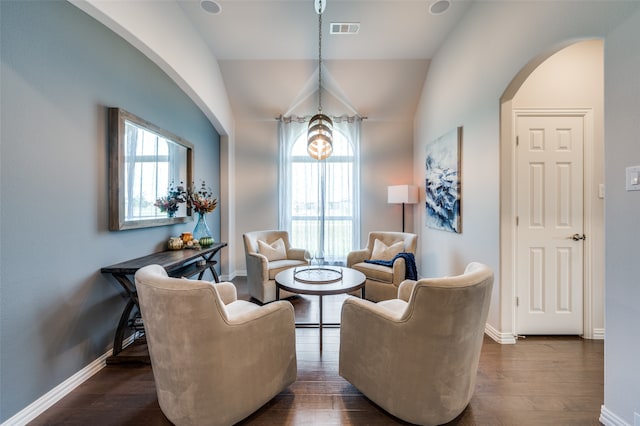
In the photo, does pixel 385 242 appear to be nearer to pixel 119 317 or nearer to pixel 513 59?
pixel 513 59

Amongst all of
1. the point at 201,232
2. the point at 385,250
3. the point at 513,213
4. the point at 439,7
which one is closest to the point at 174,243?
the point at 201,232

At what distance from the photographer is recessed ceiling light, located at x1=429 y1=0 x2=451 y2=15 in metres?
2.79

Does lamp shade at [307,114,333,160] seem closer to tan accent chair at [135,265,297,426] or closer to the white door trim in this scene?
the white door trim

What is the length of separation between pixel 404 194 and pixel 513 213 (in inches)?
72.7

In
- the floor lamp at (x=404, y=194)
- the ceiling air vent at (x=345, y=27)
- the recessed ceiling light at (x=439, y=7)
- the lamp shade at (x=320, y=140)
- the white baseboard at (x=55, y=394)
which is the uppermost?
the ceiling air vent at (x=345, y=27)

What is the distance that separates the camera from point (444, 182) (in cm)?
335

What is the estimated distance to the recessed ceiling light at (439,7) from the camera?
279 centimetres

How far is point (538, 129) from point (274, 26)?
3213mm

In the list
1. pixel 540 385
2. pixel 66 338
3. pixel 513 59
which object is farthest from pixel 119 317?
pixel 513 59

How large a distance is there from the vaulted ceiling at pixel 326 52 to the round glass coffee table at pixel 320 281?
3016 mm

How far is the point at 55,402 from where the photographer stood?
1651 millimetres

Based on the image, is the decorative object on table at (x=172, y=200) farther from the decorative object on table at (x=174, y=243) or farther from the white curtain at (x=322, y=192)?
the white curtain at (x=322, y=192)

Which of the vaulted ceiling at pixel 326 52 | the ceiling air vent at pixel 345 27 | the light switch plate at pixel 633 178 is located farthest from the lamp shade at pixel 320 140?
the light switch plate at pixel 633 178

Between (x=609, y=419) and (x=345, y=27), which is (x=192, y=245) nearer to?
(x=345, y=27)
